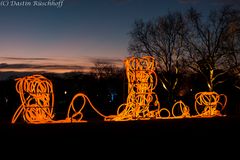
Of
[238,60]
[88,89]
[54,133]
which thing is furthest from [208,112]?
[88,89]

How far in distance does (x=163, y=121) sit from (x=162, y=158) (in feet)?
14.8

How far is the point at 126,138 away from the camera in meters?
8.60

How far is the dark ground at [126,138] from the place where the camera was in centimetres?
735

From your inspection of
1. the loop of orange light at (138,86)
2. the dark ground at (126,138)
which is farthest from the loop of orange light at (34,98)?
the loop of orange light at (138,86)

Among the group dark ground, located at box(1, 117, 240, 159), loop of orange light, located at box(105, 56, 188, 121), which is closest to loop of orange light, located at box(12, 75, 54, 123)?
dark ground, located at box(1, 117, 240, 159)

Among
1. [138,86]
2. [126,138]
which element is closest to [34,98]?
[138,86]

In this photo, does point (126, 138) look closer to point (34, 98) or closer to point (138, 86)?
point (138, 86)

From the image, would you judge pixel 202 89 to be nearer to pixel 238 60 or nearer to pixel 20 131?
pixel 238 60

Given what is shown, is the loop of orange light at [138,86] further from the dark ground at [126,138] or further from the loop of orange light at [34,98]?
the loop of orange light at [34,98]

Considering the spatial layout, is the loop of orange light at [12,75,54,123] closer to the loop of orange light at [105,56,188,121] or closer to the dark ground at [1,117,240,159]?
the dark ground at [1,117,240,159]

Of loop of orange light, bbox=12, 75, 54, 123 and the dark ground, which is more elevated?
loop of orange light, bbox=12, 75, 54, 123

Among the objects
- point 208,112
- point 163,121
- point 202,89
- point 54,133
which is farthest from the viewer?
point 202,89

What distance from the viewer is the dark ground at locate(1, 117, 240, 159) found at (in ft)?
24.1

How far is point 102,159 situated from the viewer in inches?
258
